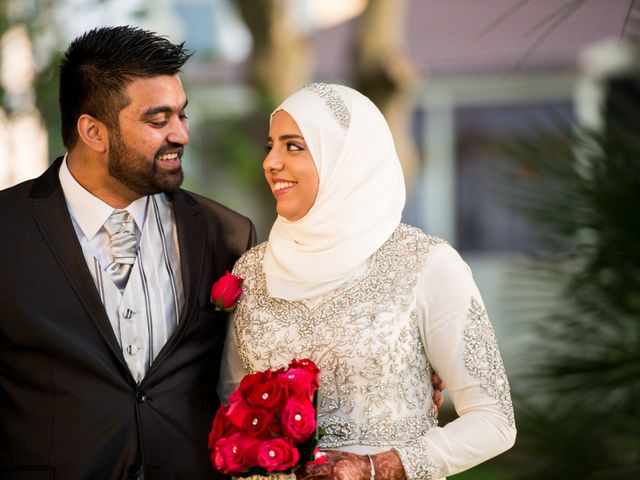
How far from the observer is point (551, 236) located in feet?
14.0

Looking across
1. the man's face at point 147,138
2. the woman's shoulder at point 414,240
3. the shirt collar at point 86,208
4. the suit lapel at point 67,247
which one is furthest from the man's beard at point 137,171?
the woman's shoulder at point 414,240

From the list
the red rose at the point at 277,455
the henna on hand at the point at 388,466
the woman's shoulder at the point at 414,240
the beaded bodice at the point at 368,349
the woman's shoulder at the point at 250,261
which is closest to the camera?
the red rose at the point at 277,455

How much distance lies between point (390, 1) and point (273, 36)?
115 centimetres

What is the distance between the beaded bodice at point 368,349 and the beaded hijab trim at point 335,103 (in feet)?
1.40

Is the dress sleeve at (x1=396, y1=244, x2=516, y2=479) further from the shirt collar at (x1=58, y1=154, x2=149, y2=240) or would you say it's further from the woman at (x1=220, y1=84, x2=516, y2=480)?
the shirt collar at (x1=58, y1=154, x2=149, y2=240)

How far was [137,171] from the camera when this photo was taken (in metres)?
3.57

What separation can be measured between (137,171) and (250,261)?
1.59 feet

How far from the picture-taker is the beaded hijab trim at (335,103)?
3.43 m

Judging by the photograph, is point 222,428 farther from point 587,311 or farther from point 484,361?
point 587,311

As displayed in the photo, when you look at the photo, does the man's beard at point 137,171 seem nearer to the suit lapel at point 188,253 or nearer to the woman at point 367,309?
the suit lapel at point 188,253

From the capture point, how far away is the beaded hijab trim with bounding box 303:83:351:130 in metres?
3.43

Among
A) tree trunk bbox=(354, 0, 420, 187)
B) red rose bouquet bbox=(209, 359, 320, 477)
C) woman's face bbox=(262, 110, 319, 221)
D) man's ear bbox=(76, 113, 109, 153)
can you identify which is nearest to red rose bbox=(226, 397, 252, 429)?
red rose bouquet bbox=(209, 359, 320, 477)

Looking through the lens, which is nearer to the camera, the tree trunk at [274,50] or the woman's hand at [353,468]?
the woman's hand at [353,468]

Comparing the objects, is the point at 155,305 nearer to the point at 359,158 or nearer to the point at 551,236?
the point at 359,158
